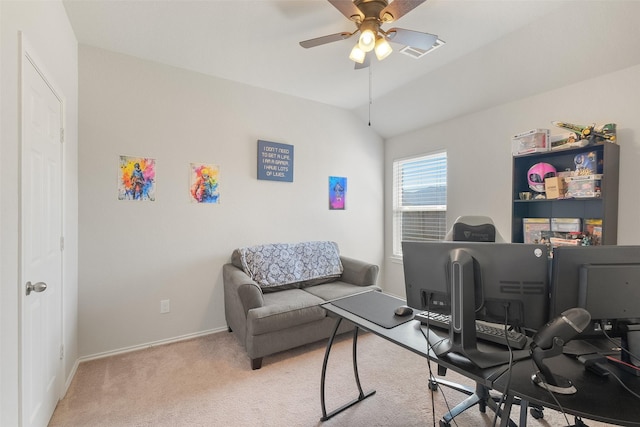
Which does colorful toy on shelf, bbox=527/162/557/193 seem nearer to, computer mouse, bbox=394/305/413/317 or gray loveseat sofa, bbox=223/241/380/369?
gray loveseat sofa, bbox=223/241/380/369

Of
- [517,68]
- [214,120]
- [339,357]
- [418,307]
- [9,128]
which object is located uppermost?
[517,68]

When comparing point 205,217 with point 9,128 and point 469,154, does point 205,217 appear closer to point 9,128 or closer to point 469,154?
point 9,128

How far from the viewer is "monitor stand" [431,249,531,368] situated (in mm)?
1039

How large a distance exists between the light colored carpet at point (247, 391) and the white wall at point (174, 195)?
42cm

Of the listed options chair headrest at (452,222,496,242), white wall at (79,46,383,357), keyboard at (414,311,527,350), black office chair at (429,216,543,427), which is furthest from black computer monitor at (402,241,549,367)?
white wall at (79,46,383,357)

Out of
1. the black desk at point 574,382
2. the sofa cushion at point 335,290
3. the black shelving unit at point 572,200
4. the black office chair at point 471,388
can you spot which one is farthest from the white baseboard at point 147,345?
the black shelving unit at point 572,200

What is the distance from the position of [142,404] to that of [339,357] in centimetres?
154

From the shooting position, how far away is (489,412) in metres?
1.87

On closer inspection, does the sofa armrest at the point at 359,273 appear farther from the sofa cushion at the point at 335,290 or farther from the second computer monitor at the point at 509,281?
the second computer monitor at the point at 509,281

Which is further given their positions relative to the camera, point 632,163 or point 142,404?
point 632,163

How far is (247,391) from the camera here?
6.88 feet

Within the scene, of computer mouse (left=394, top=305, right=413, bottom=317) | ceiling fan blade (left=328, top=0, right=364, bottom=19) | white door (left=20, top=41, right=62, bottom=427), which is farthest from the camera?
ceiling fan blade (left=328, top=0, right=364, bottom=19)

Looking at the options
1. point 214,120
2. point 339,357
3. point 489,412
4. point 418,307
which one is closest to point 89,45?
point 214,120

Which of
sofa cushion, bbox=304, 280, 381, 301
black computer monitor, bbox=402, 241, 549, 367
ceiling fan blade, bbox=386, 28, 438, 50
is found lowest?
sofa cushion, bbox=304, 280, 381, 301
